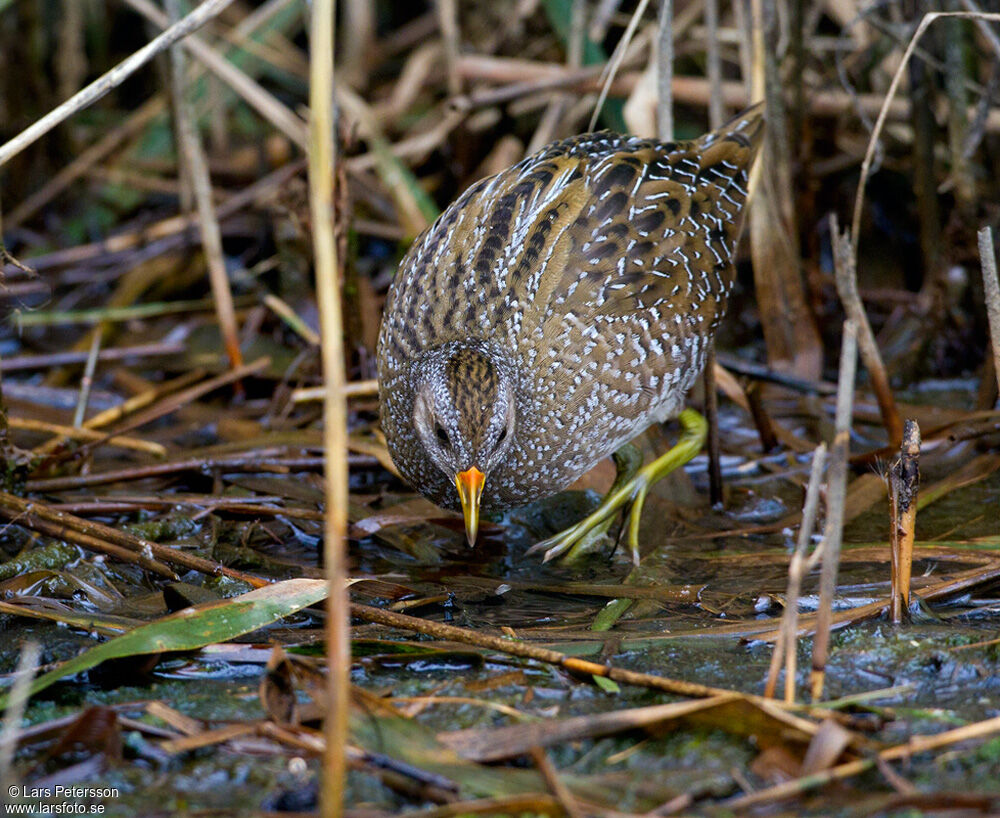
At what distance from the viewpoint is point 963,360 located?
197 inches

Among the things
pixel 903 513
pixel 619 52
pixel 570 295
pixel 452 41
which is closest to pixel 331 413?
pixel 903 513

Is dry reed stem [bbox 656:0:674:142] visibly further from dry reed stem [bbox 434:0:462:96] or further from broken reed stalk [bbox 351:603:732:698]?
broken reed stalk [bbox 351:603:732:698]

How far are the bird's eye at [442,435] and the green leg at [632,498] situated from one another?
0.54 meters

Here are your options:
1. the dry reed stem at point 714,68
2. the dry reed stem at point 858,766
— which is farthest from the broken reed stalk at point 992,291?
the dry reed stem at point 714,68

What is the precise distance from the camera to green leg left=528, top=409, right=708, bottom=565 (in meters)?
3.85

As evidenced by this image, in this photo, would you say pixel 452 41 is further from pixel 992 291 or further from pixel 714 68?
pixel 992 291

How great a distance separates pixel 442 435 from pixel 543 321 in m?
0.50

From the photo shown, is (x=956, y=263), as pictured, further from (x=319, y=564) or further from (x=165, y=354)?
(x=165, y=354)

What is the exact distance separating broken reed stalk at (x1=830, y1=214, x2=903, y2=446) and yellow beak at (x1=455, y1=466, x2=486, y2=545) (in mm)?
1348

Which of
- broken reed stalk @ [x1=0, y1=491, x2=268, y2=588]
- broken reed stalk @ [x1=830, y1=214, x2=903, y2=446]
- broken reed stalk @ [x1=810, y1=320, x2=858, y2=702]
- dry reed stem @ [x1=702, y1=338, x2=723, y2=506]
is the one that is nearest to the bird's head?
broken reed stalk @ [x1=0, y1=491, x2=268, y2=588]

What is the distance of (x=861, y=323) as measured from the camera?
3945mm

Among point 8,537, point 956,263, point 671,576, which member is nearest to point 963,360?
point 956,263

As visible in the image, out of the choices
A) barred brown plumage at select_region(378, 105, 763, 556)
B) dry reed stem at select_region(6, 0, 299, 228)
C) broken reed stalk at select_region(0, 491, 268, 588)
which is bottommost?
broken reed stalk at select_region(0, 491, 268, 588)

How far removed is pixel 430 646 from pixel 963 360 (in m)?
3.26
